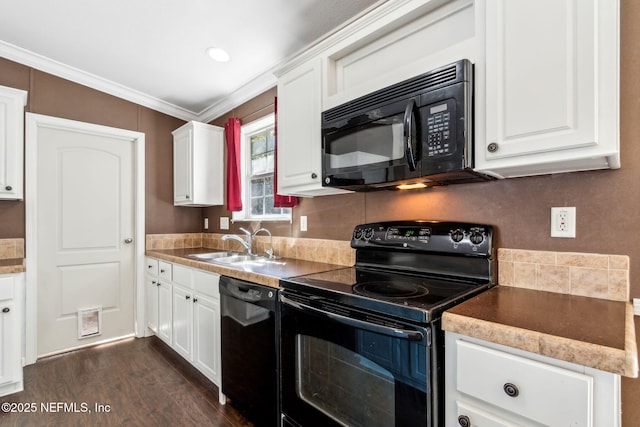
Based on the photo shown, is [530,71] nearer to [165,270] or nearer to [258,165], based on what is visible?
[258,165]

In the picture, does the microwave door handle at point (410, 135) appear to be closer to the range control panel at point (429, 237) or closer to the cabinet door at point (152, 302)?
the range control panel at point (429, 237)

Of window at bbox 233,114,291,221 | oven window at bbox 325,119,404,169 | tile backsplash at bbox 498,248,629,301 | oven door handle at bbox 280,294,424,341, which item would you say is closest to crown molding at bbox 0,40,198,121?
window at bbox 233,114,291,221

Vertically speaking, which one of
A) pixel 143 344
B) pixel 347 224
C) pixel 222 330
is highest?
pixel 347 224

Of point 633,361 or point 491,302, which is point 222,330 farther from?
point 633,361

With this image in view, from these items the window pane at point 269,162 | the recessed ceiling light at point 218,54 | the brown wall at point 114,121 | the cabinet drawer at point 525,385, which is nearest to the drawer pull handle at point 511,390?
the cabinet drawer at point 525,385

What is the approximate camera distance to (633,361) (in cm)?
66

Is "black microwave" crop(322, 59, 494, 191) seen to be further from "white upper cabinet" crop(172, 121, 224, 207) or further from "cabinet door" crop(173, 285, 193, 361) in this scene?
"white upper cabinet" crop(172, 121, 224, 207)

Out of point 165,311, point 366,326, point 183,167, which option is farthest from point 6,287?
point 366,326

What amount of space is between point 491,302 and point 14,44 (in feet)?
12.7

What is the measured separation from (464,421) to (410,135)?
1005 mm

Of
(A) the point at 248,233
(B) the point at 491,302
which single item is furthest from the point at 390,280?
(A) the point at 248,233

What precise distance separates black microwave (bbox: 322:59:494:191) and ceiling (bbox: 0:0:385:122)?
2.45 ft

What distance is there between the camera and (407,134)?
4.19 ft

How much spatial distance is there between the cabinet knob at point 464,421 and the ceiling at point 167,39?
1969mm
